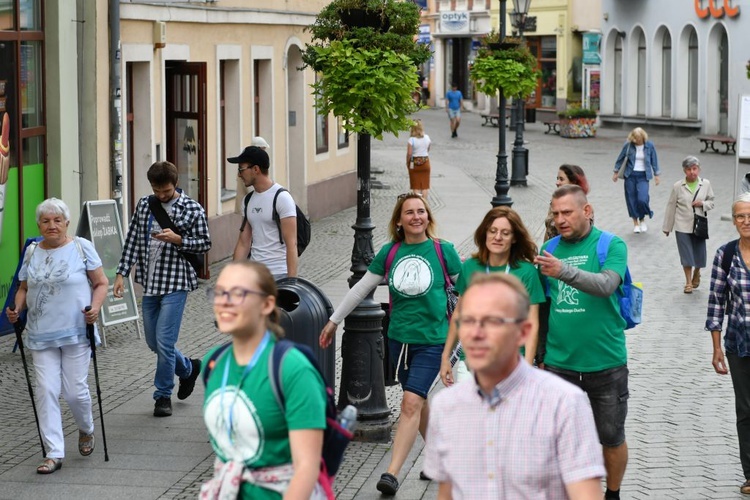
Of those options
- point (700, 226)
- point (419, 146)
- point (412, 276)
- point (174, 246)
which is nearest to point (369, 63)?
point (174, 246)

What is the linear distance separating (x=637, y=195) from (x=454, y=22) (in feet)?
155

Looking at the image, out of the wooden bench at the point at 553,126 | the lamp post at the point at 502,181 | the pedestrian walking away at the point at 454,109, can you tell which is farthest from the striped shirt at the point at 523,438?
the wooden bench at the point at 553,126

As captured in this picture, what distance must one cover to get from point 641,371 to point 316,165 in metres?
13.2

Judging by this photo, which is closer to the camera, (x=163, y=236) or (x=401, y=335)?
(x=401, y=335)

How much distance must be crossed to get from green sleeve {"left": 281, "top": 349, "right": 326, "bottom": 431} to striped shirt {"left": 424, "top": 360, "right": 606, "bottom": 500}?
0.46 metres

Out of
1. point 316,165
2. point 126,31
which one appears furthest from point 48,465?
point 316,165

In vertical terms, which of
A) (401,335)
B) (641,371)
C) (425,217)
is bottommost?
(641,371)

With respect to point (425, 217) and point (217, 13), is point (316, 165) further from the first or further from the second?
point (425, 217)

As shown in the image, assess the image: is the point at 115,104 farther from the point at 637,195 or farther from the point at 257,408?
the point at 257,408

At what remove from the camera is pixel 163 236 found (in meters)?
9.64

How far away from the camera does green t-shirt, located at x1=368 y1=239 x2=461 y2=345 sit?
26.5 ft

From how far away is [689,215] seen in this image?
16719mm

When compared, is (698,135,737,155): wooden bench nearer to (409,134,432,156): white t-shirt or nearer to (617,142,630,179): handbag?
(409,134,432,156): white t-shirt

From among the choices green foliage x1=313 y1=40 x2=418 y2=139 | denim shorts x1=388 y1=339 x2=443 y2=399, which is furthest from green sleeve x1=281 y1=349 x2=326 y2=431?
green foliage x1=313 y1=40 x2=418 y2=139
